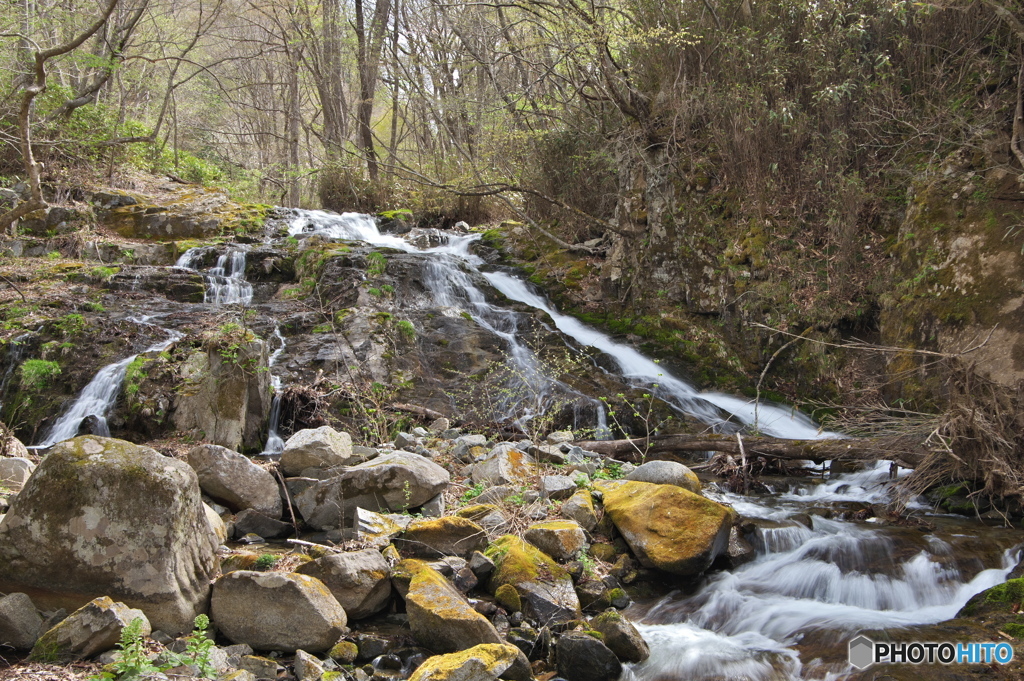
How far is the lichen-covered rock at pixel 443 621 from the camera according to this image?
11.6ft

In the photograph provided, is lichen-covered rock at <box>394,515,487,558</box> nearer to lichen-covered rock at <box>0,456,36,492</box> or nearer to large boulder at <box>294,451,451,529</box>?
large boulder at <box>294,451,451,529</box>

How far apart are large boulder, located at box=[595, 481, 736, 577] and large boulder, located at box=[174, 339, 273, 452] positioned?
3.90 meters

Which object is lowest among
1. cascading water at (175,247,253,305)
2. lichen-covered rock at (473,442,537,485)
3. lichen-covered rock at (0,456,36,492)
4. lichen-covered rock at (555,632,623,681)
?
lichen-covered rock at (555,632,623,681)

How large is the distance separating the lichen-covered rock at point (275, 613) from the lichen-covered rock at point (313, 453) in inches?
76.2

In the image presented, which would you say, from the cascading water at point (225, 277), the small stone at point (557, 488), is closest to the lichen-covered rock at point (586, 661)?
the small stone at point (557, 488)

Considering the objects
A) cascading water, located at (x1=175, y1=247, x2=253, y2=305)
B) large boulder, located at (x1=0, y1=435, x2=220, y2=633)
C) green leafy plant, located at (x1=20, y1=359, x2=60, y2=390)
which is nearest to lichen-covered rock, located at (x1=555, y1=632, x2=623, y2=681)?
large boulder, located at (x1=0, y1=435, x2=220, y2=633)

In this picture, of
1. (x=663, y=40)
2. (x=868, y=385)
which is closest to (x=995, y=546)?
(x=868, y=385)

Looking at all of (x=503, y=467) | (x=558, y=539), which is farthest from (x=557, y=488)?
(x=558, y=539)

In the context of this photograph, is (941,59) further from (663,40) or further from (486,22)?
(486,22)

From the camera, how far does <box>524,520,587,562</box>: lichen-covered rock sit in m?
4.56

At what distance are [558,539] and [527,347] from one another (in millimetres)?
5146

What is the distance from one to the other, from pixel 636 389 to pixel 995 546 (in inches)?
180

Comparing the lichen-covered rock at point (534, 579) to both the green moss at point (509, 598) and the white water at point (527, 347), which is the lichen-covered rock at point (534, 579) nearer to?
the green moss at point (509, 598)

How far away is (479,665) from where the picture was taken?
3.13 m
